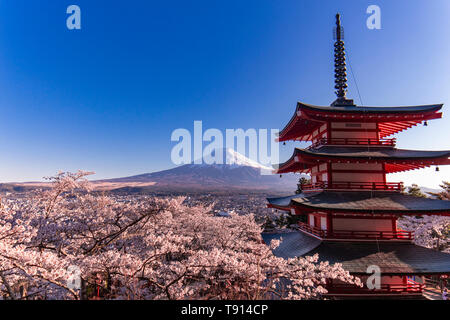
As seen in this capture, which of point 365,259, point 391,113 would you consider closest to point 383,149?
point 391,113

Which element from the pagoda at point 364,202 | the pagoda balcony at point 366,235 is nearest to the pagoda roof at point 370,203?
the pagoda at point 364,202

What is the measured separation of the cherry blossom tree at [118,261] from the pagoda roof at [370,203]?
1.83 metres

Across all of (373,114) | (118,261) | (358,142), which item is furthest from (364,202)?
(118,261)

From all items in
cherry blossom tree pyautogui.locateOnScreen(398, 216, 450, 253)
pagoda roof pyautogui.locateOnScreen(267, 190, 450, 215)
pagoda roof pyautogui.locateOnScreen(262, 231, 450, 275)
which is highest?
pagoda roof pyautogui.locateOnScreen(267, 190, 450, 215)

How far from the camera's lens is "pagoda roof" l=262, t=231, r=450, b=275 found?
21.4ft

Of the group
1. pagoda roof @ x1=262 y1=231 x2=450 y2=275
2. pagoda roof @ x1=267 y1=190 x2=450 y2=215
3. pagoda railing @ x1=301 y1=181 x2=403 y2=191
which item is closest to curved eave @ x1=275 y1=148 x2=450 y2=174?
pagoda railing @ x1=301 y1=181 x2=403 y2=191

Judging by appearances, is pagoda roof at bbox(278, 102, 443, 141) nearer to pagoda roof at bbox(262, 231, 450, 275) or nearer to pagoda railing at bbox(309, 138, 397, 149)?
pagoda railing at bbox(309, 138, 397, 149)

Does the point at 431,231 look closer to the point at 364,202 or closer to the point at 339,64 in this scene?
the point at 364,202

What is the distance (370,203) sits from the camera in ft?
25.2

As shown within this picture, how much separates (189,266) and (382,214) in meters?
6.99

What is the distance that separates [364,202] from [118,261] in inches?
331

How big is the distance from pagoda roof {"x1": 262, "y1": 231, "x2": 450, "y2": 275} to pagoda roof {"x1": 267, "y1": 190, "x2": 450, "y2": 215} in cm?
139
